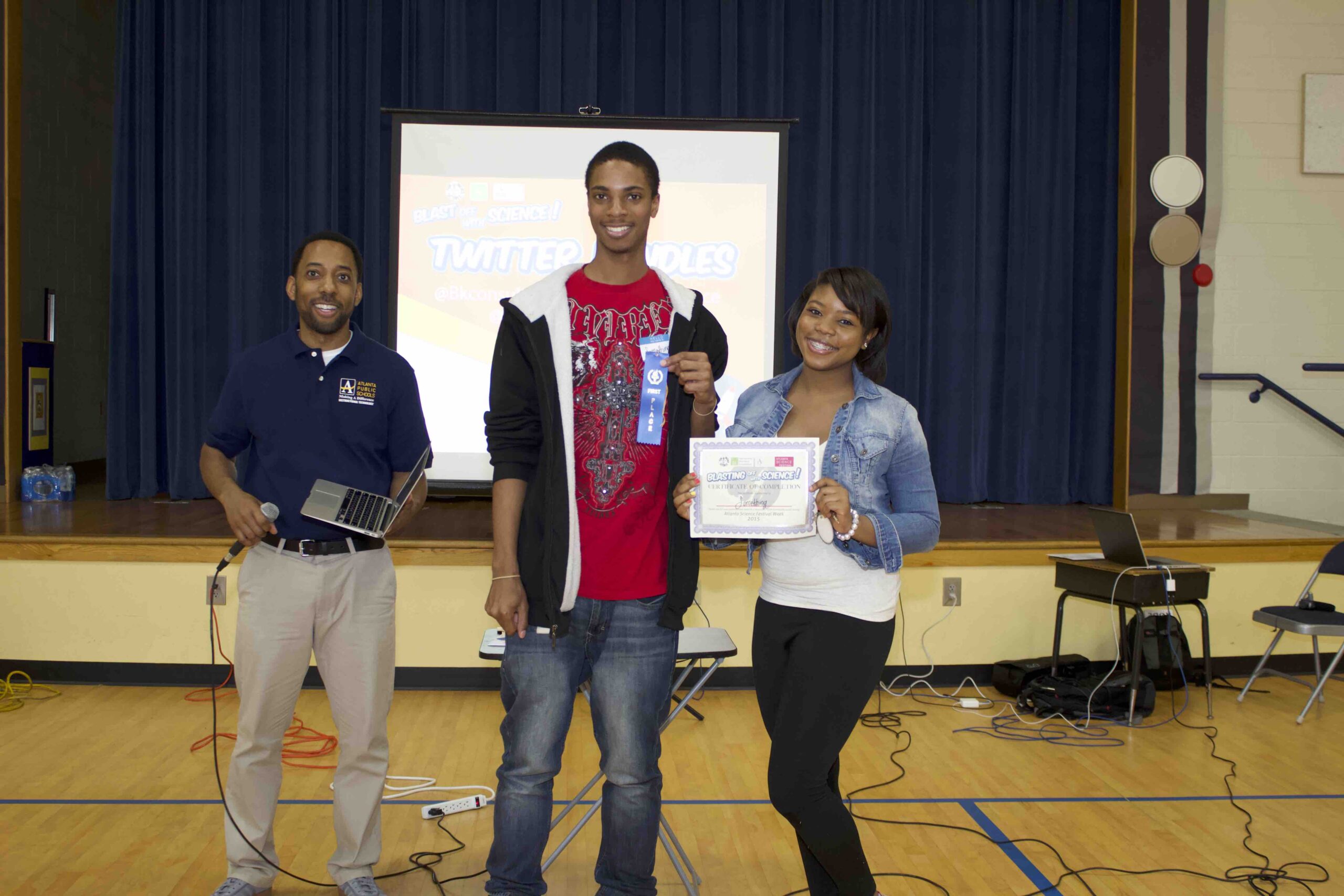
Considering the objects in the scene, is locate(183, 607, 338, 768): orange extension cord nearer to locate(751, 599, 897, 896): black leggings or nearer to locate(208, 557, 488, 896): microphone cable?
locate(208, 557, 488, 896): microphone cable

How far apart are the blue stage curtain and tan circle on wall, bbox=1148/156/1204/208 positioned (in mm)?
438

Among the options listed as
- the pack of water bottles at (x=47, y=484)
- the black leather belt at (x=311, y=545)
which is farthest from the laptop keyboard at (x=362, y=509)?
the pack of water bottles at (x=47, y=484)

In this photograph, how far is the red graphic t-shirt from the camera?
183 centimetres

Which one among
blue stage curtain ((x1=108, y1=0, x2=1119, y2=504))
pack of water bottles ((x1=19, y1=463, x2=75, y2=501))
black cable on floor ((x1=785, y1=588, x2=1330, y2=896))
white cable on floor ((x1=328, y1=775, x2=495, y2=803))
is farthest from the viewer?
blue stage curtain ((x1=108, y1=0, x2=1119, y2=504))

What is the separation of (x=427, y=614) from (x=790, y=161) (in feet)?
12.1

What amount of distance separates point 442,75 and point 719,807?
4.76 metres

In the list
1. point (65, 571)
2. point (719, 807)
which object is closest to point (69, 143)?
point (65, 571)

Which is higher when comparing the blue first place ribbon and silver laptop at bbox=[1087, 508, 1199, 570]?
the blue first place ribbon

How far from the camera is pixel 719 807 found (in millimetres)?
2992

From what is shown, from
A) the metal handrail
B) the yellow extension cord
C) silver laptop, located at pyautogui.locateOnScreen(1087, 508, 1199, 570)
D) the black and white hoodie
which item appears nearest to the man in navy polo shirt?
the black and white hoodie

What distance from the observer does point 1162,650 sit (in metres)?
4.21

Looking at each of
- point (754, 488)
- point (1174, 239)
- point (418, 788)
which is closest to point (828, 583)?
point (754, 488)

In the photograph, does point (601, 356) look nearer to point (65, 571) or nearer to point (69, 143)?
point (65, 571)

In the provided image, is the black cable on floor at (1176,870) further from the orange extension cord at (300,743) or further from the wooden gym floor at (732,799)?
the orange extension cord at (300,743)
